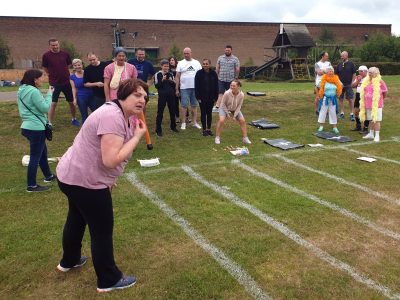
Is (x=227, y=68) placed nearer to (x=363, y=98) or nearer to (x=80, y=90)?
(x=363, y=98)

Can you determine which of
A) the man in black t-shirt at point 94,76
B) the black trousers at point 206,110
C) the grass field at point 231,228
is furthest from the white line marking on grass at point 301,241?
the man in black t-shirt at point 94,76

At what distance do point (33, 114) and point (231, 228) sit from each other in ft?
10.9

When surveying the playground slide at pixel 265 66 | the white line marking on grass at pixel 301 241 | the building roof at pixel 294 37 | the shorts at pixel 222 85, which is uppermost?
the building roof at pixel 294 37

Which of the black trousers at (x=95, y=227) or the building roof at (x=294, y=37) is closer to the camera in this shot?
the black trousers at (x=95, y=227)

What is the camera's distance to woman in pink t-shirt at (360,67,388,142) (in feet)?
29.3

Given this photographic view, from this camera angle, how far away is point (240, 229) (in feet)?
14.6

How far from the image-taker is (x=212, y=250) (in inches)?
157

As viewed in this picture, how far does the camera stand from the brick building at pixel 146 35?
49344 millimetres

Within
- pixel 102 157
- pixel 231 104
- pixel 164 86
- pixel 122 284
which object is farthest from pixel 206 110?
pixel 102 157

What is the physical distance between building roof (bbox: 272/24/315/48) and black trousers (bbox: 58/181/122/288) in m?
36.7

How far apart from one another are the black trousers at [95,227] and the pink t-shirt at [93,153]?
0.07 metres

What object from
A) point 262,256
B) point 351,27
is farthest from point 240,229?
point 351,27

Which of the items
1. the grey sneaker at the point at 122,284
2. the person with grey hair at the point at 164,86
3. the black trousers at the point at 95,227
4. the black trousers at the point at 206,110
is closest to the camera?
the black trousers at the point at 95,227

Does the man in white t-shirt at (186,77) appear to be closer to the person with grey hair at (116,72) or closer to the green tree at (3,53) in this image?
the person with grey hair at (116,72)
